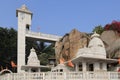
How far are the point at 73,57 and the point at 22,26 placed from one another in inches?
445

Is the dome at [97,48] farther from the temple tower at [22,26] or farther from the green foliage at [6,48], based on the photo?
the green foliage at [6,48]

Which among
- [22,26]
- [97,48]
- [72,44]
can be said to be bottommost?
[97,48]

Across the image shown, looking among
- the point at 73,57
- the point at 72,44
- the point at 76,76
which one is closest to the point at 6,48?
the point at 72,44

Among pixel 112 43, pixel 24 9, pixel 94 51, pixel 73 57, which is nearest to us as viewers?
pixel 94 51

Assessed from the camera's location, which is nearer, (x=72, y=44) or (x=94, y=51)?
(x=94, y=51)

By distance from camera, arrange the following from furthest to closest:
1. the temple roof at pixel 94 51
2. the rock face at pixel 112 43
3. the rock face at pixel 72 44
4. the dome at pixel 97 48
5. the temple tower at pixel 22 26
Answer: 1. the temple tower at pixel 22 26
2. the rock face at pixel 72 44
3. the rock face at pixel 112 43
4. the dome at pixel 97 48
5. the temple roof at pixel 94 51

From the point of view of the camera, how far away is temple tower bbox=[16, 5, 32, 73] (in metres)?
36.2

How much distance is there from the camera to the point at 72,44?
101 feet

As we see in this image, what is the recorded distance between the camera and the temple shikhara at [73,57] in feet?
59.6

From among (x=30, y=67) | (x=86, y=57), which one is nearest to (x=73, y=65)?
(x=86, y=57)

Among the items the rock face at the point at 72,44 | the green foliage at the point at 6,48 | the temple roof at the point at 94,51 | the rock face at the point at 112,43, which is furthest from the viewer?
the green foliage at the point at 6,48

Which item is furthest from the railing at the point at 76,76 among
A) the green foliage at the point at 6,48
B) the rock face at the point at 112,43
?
the green foliage at the point at 6,48

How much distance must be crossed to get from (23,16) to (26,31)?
7.43 feet

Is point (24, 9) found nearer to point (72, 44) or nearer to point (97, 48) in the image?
point (72, 44)
